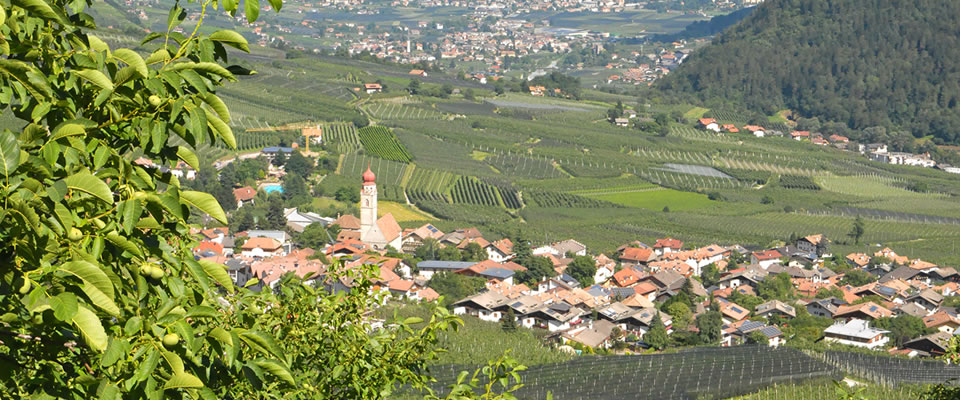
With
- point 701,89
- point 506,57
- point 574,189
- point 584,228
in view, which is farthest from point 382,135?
point 506,57

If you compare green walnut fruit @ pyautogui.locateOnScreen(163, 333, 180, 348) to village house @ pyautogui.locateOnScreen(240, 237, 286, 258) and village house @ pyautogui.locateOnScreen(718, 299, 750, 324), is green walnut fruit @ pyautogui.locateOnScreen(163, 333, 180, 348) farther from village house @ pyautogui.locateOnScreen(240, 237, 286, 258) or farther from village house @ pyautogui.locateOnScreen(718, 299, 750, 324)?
village house @ pyautogui.locateOnScreen(240, 237, 286, 258)

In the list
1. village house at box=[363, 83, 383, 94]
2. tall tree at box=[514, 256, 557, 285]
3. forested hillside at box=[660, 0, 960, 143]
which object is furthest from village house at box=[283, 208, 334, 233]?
forested hillside at box=[660, 0, 960, 143]

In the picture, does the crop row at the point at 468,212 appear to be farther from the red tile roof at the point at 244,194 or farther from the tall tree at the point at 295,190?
the red tile roof at the point at 244,194

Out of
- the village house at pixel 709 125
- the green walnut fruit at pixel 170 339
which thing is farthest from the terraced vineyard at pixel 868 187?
the green walnut fruit at pixel 170 339

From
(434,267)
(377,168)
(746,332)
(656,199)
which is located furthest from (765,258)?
(377,168)

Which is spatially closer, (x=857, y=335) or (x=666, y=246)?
(x=857, y=335)

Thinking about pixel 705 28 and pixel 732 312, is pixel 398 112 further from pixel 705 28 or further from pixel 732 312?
pixel 705 28
